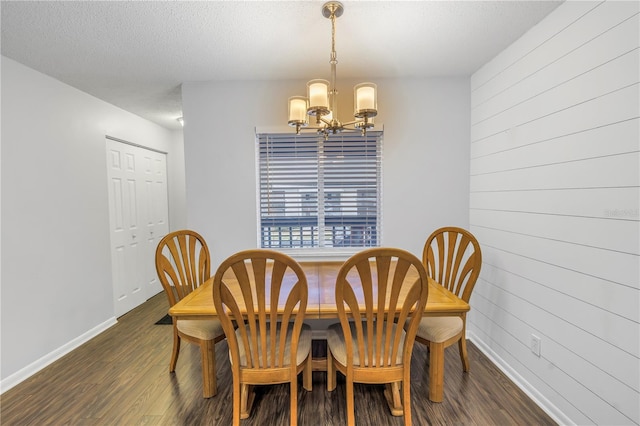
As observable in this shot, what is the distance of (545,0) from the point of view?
1.54 meters

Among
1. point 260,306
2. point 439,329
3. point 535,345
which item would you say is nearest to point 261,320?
point 260,306

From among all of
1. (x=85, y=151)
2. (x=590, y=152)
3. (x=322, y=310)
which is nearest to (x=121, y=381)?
(x=322, y=310)

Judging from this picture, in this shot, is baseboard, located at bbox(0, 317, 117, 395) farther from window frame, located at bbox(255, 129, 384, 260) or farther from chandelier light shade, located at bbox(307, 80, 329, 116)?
chandelier light shade, located at bbox(307, 80, 329, 116)

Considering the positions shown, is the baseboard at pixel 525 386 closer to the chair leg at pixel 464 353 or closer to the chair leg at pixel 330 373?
the chair leg at pixel 464 353

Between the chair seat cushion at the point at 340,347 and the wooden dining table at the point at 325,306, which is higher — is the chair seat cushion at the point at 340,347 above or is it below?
below

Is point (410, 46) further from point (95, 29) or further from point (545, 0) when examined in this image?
point (95, 29)

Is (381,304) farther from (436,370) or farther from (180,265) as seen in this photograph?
(180,265)

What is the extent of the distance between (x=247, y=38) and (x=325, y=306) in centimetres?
179

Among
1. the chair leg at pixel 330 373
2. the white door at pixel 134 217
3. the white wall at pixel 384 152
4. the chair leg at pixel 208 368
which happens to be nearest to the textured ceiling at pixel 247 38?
the white wall at pixel 384 152

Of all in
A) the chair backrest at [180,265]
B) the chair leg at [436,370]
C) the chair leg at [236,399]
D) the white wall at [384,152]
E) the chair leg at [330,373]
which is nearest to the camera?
the chair leg at [236,399]

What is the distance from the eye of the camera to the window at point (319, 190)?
2.62 meters

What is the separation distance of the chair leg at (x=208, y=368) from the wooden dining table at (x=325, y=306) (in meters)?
0.29

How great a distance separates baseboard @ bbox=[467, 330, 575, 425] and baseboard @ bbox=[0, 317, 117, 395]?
3.44 meters

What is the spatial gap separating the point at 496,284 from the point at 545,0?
6.02ft
